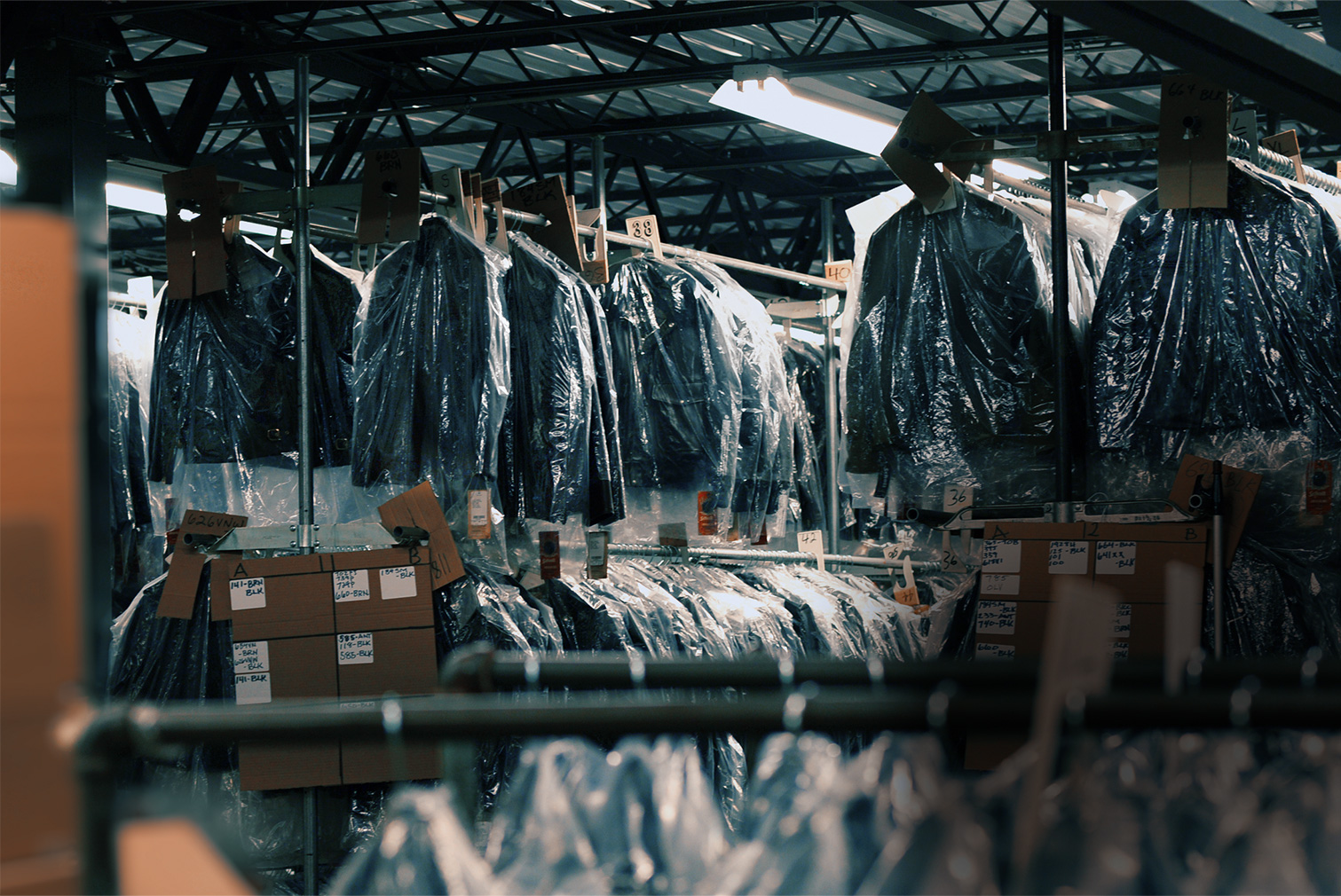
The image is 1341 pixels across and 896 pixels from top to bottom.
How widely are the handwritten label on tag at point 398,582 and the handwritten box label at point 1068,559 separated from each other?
6.56ft

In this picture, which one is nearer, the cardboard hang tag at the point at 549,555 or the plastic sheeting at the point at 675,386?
the cardboard hang tag at the point at 549,555

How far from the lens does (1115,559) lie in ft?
11.8

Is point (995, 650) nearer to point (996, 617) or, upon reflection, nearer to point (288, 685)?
point (996, 617)

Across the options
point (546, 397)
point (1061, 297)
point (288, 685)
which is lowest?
point (288, 685)

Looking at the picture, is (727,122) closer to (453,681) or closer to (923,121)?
(923,121)

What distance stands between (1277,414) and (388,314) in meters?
2.80

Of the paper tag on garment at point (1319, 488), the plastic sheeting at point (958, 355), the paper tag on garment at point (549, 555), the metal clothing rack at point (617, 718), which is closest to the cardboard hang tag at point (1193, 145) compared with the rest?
the plastic sheeting at point (958, 355)

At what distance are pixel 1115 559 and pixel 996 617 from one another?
0.38 metres

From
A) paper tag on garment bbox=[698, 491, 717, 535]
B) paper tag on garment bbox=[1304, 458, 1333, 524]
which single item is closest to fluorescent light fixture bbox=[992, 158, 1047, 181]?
paper tag on garment bbox=[698, 491, 717, 535]

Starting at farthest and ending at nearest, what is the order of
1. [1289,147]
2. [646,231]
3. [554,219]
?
[646,231] < [554,219] < [1289,147]

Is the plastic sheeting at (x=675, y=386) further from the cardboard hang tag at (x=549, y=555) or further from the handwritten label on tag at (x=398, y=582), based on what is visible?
the handwritten label on tag at (x=398, y=582)

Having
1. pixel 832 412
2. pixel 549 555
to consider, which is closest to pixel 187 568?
pixel 549 555

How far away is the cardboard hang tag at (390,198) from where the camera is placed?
14.2 ft

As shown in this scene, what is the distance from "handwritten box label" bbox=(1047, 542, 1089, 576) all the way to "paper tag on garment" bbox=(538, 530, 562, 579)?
1702 mm
